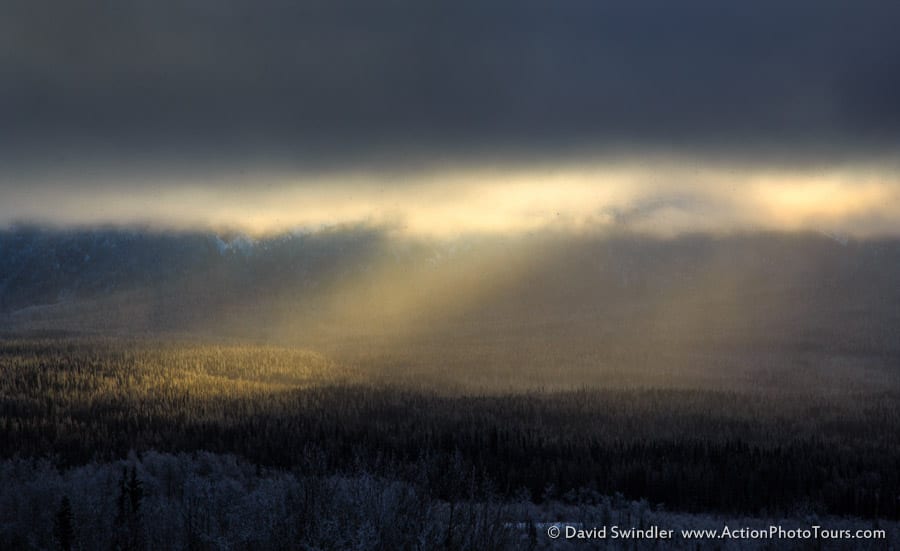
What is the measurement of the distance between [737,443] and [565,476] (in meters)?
27.8

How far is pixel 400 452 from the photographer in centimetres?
7375

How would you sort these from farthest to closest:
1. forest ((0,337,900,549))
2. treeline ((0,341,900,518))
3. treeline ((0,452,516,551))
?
treeline ((0,341,900,518)) → forest ((0,337,900,549)) → treeline ((0,452,516,551))

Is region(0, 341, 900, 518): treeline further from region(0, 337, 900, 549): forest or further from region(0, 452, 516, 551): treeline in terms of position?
region(0, 452, 516, 551): treeline

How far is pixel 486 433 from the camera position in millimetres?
85312

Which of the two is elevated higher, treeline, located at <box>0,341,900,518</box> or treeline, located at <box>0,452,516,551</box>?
treeline, located at <box>0,452,516,551</box>

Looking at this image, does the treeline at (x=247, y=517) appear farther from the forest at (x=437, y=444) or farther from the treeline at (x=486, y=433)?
the treeline at (x=486, y=433)

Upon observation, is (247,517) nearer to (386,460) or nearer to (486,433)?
(386,460)

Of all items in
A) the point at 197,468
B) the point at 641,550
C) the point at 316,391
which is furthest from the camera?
the point at 316,391

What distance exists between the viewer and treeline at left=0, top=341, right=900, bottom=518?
205ft

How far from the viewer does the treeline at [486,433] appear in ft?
205

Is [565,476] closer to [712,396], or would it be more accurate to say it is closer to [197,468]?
[197,468]

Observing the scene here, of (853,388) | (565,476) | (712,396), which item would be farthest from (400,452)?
(853,388)

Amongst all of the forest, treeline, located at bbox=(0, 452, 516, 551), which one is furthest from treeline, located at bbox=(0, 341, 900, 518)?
treeline, located at bbox=(0, 452, 516, 551)

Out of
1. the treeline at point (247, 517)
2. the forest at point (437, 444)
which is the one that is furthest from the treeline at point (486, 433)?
the treeline at point (247, 517)
